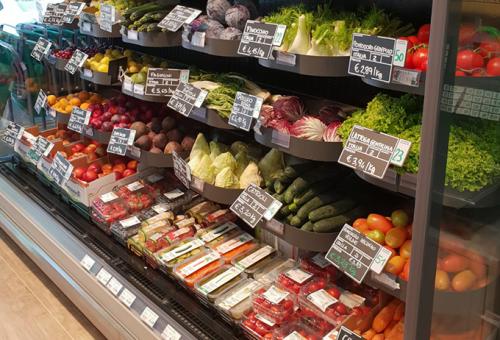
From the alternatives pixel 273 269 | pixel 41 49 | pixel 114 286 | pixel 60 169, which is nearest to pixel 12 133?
pixel 41 49

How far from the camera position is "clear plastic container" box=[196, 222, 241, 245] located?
2887 mm

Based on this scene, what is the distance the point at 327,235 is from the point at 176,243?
936 mm

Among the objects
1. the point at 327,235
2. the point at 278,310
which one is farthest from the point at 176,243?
the point at 327,235

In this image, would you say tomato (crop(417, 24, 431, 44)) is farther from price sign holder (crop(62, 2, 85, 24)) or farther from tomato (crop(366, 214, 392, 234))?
price sign holder (crop(62, 2, 85, 24))

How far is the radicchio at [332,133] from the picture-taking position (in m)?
2.13

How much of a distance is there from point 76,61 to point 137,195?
968mm

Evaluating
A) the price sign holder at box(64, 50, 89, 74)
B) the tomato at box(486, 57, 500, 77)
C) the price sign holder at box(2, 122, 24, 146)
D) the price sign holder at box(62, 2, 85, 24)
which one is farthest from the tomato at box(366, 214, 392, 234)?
the price sign holder at box(2, 122, 24, 146)

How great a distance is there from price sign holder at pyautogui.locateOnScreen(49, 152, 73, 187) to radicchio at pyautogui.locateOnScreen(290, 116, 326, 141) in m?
1.76

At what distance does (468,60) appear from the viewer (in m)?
1.50

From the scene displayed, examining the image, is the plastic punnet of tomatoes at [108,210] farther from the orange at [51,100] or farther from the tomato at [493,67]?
the tomato at [493,67]

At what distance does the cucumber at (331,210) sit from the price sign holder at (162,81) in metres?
1.09

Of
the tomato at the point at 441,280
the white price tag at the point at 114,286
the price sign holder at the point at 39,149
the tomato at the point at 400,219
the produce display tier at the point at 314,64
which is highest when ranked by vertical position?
the produce display tier at the point at 314,64

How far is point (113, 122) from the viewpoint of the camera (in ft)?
11.0

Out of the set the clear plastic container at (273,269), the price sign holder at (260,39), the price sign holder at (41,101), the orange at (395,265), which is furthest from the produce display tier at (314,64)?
the price sign holder at (41,101)
